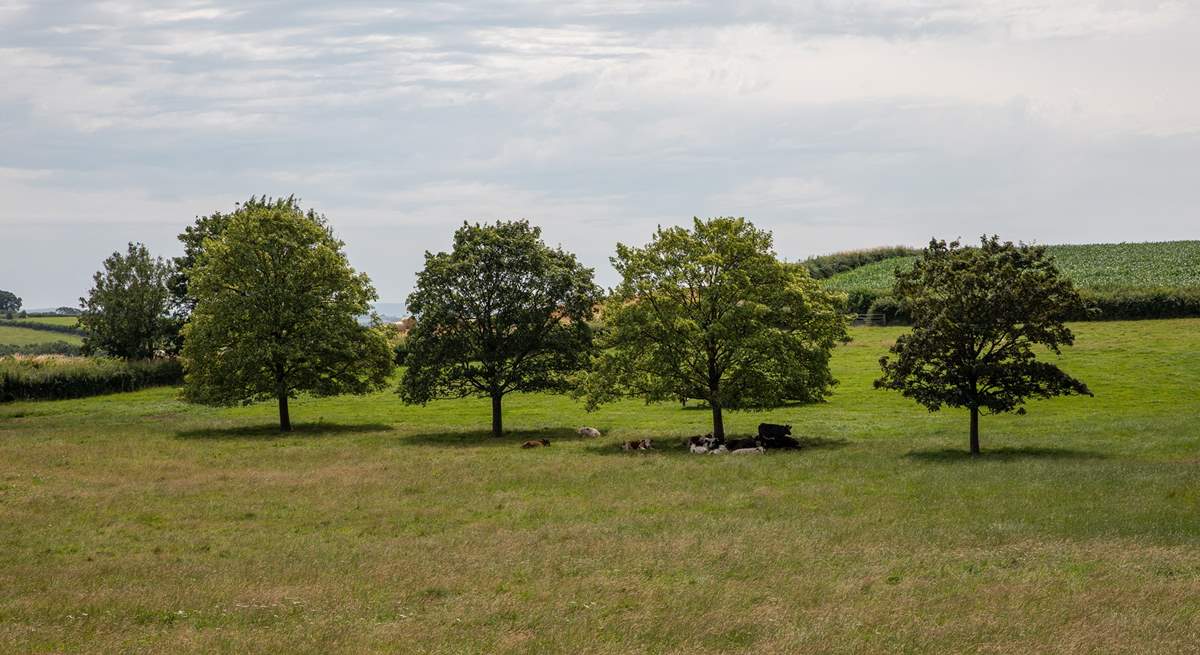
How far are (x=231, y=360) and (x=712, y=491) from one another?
124 ft

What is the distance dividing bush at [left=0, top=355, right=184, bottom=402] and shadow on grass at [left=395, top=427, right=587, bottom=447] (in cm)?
4352

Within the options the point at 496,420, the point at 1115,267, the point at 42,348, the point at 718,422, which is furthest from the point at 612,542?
the point at 42,348

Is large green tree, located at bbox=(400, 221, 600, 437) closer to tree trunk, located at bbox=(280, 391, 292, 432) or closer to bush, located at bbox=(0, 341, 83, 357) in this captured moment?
tree trunk, located at bbox=(280, 391, 292, 432)

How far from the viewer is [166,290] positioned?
102 m

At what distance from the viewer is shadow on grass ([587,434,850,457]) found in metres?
46.8

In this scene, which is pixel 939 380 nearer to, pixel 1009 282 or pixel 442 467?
pixel 1009 282

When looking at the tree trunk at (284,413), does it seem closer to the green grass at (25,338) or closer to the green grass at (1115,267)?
the green grass at (1115,267)

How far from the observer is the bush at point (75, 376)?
8388 centimetres

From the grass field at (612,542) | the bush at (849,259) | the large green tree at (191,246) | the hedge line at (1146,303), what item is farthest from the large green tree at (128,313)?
the bush at (849,259)

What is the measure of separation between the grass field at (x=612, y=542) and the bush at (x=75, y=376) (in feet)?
115

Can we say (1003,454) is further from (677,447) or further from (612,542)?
(612,542)

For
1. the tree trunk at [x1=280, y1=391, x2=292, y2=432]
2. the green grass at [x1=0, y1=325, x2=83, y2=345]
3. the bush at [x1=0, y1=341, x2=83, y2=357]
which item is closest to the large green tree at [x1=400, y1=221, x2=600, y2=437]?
the tree trunk at [x1=280, y1=391, x2=292, y2=432]

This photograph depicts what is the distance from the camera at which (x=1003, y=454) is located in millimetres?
43219

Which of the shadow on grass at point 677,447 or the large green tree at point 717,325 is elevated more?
the large green tree at point 717,325
